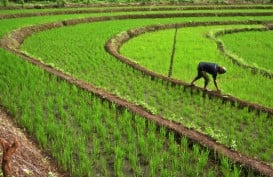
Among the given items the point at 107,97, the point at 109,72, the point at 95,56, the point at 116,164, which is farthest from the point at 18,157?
the point at 95,56

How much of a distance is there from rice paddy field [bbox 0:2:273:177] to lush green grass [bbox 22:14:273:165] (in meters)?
0.03

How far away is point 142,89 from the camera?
10.4 metres

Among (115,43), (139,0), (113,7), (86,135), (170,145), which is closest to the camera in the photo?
(170,145)

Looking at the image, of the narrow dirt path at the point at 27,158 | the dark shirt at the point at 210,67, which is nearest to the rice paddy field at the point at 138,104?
the narrow dirt path at the point at 27,158

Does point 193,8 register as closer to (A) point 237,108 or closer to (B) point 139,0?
(B) point 139,0

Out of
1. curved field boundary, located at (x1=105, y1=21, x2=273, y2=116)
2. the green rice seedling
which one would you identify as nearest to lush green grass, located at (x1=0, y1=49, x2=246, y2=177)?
the green rice seedling

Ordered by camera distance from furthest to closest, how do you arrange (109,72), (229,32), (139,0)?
(139,0) → (229,32) → (109,72)

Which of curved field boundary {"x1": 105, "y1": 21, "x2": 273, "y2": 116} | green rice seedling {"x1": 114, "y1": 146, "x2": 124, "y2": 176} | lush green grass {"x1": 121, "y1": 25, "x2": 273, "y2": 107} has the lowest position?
lush green grass {"x1": 121, "y1": 25, "x2": 273, "y2": 107}

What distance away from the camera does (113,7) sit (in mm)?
31344

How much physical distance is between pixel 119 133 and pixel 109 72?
536cm

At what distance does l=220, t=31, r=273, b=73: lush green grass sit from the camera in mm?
14734

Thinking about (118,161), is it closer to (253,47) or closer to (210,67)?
(210,67)

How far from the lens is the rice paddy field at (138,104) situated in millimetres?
6105

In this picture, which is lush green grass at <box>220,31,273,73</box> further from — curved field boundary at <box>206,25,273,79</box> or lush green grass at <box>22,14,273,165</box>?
lush green grass at <box>22,14,273,165</box>
